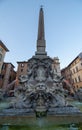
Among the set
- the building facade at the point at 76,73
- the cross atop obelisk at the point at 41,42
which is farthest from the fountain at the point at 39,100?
the building facade at the point at 76,73

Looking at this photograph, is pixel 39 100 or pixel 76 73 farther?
pixel 76 73

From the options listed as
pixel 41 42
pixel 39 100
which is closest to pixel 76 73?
pixel 41 42

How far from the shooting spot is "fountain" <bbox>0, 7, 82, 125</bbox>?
6805 mm

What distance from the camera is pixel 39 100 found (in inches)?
310

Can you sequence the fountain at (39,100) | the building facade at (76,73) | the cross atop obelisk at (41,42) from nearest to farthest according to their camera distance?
the fountain at (39,100) → the cross atop obelisk at (41,42) → the building facade at (76,73)

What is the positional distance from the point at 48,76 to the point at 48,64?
131 centimetres

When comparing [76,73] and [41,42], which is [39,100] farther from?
[76,73]

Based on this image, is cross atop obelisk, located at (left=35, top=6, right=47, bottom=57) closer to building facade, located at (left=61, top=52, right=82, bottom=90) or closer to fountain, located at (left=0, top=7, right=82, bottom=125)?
fountain, located at (left=0, top=7, right=82, bottom=125)

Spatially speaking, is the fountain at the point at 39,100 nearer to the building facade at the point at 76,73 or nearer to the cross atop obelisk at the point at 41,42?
the cross atop obelisk at the point at 41,42

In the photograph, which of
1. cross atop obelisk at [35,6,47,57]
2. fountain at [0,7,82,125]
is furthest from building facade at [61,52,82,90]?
fountain at [0,7,82,125]

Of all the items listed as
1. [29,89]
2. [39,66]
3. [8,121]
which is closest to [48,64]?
[39,66]

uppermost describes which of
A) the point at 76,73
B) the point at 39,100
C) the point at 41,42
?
the point at 41,42

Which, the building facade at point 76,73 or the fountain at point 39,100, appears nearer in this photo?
the fountain at point 39,100

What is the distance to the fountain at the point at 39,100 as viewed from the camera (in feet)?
22.3
